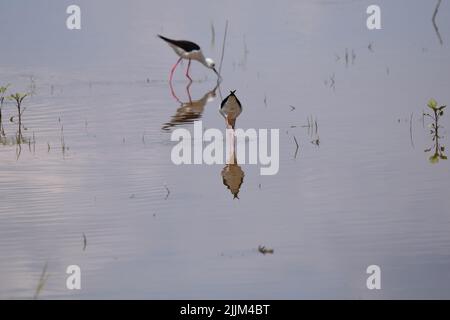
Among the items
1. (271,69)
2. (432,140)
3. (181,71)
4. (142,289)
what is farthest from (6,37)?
(142,289)

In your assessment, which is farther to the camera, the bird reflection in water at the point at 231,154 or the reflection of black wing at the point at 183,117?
the reflection of black wing at the point at 183,117

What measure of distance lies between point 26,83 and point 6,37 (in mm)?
3527

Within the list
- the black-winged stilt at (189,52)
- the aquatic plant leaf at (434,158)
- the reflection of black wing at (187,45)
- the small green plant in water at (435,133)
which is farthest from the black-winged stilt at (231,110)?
the reflection of black wing at (187,45)

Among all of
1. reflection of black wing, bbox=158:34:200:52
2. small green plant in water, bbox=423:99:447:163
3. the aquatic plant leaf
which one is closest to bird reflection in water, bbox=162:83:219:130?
reflection of black wing, bbox=158:34:200:52

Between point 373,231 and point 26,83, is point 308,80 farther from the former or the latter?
point 373,231

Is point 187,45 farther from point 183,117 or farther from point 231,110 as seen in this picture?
point 231,110

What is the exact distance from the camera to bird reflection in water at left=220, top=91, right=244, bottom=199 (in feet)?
25.9

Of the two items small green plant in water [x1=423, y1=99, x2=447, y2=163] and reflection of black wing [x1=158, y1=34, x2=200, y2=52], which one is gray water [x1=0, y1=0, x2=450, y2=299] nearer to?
small green plant in water [x1=423, y1=99, x2=447, y2=163]

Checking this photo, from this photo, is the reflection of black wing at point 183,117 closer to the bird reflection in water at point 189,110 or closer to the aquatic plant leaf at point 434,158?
the bird reflection in water at point 189,110

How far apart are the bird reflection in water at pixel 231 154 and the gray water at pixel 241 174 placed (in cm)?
6

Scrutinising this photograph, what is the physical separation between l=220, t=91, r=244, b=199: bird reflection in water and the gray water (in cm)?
6

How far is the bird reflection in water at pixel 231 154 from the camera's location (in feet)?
25.9

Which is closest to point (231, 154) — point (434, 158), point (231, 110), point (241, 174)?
point (241, 174)

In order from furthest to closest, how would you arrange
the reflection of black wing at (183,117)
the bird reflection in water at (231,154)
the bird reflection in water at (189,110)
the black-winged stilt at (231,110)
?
the bird reflection in water at (189,110) → the reflection of black wing at (183,117) → the black-winged stilt at (231,110) → the bird reflection in water at (231,154)
